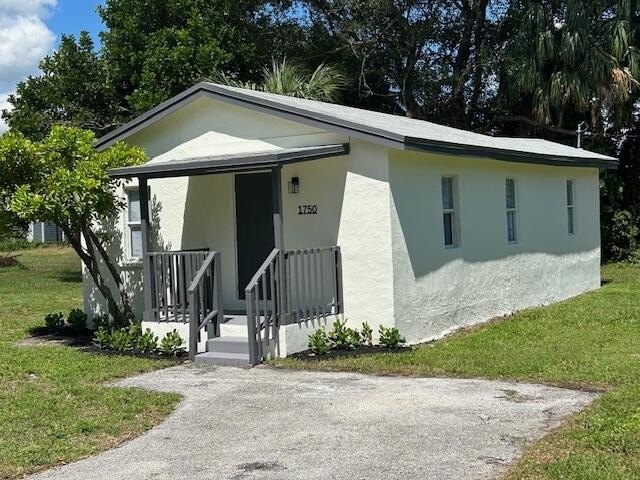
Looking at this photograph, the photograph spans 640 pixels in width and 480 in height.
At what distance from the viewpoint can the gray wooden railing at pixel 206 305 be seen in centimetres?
952

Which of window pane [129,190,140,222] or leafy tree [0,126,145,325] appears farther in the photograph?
window pane [129,190,140,222]

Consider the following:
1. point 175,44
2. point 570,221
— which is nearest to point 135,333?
point 570,221

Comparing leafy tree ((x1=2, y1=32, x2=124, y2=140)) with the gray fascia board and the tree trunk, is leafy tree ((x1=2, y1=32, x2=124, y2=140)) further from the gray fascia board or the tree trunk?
the gray fascia board

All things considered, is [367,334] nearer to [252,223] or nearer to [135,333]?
[252,223]

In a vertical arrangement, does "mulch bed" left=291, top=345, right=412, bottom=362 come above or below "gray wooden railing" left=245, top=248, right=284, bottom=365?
below

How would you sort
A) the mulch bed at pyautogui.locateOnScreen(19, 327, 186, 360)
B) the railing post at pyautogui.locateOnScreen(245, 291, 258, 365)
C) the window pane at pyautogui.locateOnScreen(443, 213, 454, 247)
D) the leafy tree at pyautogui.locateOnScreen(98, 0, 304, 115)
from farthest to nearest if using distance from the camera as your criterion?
the leafy tree at pyautogui.locateOnScreen(98, 0, 304, 115), the window pane at pyautogui.locateOnScreen(443, 213, 454, 247), the mulch bed at pyautogui.locateOnScreen(19, 327, 186, 360), the railing post at pyautogui.locateOnScreen(245, 291, 258, 365)

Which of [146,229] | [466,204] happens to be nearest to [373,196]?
[466,204]

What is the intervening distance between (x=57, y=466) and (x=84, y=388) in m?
2.41

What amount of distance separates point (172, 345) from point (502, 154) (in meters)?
5.79

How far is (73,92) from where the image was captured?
869 inches

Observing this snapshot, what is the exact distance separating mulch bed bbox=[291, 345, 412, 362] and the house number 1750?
6.47 ft

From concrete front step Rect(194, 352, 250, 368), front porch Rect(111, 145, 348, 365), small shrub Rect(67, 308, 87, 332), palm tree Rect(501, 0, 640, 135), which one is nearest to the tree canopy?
palm tree Rect(501, 0, 640, 135)

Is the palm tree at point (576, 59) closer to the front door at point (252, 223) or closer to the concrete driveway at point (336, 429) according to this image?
the front door at point (252, 223)

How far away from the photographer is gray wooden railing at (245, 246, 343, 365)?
355 inches
